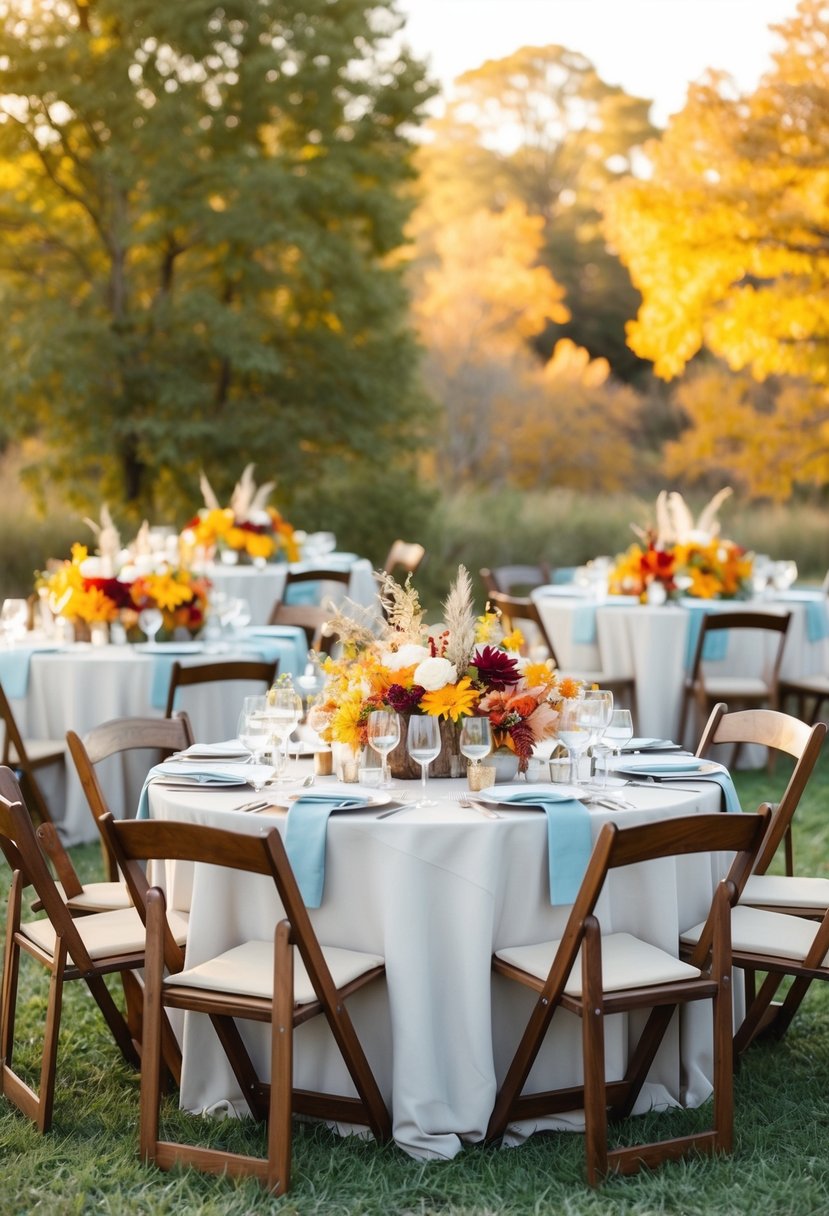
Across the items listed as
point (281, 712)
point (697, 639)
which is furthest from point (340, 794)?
point (697, 639)

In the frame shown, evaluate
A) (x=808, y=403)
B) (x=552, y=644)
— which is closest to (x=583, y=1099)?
(x=552, y=644)

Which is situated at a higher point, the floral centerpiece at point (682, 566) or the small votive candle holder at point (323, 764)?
the floral centerpiece at point (682, 566)

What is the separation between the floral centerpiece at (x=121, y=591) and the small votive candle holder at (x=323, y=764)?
3.47 m

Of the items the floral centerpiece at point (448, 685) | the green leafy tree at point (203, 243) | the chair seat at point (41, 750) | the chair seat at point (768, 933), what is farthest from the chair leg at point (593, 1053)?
the green leafy tree at point (203, 243)

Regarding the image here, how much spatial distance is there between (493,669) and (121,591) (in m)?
3.94

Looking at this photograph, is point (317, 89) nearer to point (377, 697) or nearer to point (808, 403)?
point (808, 403)

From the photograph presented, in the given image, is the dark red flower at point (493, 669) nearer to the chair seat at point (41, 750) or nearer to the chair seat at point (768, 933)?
the chair seat at point (768, 933)

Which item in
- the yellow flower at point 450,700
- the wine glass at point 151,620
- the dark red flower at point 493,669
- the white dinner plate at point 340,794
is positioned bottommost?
the white dinner plate at point 340,794

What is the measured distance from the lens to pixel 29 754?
23.8 ft

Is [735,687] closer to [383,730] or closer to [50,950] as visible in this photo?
[383,730]

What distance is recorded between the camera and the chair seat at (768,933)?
13.5ft

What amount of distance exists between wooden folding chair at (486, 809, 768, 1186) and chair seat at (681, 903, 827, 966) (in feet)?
0.67

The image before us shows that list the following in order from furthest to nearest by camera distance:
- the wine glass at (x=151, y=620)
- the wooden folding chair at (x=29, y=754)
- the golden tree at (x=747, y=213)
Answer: the golden tree at (x=747, y=213) < the wine glass at (x=151, y=620) < the wooden folding chair at (x=29, y=754)

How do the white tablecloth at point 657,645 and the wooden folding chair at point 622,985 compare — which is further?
the white tablecloth at point 657,645
